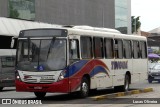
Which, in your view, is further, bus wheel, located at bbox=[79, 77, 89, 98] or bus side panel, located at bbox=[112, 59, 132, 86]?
bus side panel, located at bbox=[112, 59, 132, 86]

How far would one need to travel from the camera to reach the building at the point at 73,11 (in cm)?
5728

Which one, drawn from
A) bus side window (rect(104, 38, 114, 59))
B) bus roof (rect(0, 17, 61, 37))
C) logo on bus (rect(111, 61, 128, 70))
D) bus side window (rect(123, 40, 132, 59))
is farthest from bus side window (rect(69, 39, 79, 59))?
bus roof (rect(0, 17, 61, 37))

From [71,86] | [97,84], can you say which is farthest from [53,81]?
[97,84]

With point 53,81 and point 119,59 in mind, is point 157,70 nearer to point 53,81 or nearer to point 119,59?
point 119,59

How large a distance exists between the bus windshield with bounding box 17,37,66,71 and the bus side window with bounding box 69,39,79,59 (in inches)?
14.0

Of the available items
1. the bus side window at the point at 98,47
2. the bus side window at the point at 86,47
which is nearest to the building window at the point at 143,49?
the bus side window at the point at 98,47

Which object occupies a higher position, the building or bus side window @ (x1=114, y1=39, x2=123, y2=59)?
the building

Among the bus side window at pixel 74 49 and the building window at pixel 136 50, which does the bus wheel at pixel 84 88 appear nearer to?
the bus side window at pixel 74 49

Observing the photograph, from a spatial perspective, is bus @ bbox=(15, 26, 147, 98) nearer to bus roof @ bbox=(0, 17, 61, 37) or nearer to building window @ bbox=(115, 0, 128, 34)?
bus roof @ bbox=(0, 17, 61, 37)

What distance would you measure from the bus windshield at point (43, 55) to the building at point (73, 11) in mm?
36799

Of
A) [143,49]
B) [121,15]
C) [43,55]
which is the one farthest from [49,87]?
[121,15]

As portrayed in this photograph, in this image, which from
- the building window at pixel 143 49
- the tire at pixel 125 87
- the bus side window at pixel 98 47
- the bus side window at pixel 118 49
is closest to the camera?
the bus side window at pixel 98 47

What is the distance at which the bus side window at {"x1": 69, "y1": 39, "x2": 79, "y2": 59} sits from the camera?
18.2 metres

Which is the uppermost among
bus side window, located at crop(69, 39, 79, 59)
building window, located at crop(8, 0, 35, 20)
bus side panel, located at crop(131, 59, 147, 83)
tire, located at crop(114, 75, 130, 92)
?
building window, located at crop(8, 0, 35, 20)
